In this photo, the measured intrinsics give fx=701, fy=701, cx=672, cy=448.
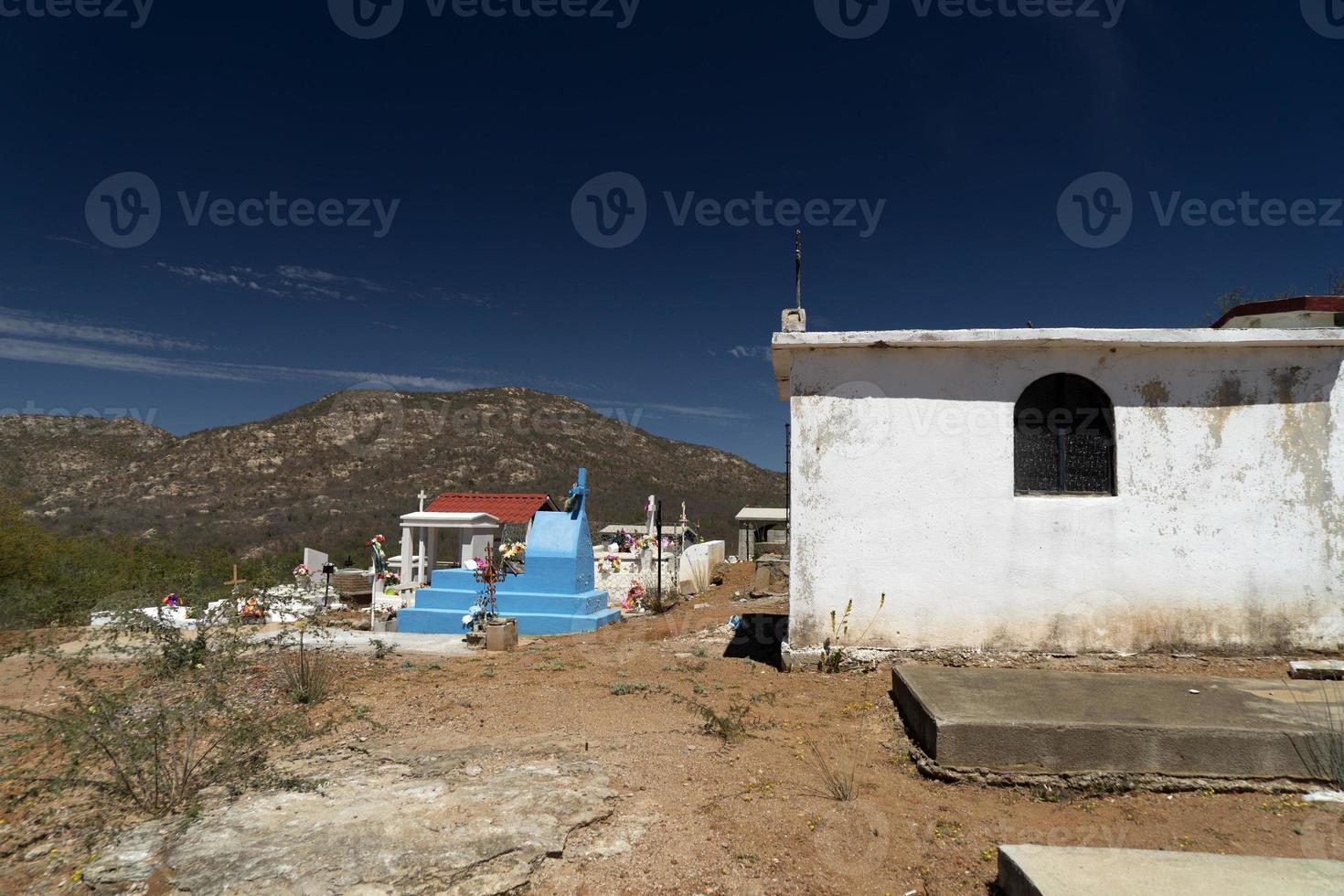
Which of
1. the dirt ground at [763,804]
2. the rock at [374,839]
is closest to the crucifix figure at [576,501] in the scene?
the dirt ground at [763,804]

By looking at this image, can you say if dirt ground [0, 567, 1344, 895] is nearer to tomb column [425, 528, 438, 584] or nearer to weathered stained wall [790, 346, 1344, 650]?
weathered stained wall [790, 346, 1344, 650]

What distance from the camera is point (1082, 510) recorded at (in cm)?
682

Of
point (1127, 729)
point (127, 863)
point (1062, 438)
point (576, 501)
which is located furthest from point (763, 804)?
point (576, 501)

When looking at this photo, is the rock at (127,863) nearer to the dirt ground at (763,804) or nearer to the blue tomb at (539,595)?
the dirt ground at (763,804)

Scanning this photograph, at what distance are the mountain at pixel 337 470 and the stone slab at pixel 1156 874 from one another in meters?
28.8

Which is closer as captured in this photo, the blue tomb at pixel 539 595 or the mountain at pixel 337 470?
the blue tomb at pixel 539 595

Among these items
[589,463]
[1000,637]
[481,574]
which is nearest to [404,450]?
[589,463]

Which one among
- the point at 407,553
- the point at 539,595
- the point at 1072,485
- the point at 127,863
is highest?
the point at 1072,485

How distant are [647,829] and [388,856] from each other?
4.18ft

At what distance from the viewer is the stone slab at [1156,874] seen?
2650mm

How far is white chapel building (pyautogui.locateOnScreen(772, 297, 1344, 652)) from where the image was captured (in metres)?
6.73

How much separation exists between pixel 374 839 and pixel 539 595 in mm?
9173

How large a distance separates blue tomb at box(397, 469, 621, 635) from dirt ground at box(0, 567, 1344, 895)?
17.1ft

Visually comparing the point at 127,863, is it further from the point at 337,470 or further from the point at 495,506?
the point at 337,470
